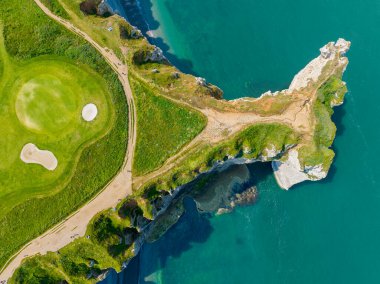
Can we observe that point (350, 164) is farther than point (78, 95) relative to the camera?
Yes

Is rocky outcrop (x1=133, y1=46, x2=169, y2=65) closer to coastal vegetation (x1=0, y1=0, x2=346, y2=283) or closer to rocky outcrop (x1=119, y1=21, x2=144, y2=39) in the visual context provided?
coastal vegetation (x1=0, y1=0, x2=346, y2=283)

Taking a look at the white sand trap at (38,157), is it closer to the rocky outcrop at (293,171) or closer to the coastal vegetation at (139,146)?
the coastal vegetation at (139,146)

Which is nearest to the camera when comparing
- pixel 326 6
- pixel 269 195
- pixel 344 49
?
pixel 344 49

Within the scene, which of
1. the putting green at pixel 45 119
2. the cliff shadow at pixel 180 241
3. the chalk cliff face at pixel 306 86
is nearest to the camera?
the putting green at pixel 45 119

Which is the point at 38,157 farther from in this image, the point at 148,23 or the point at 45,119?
the point at 148,23

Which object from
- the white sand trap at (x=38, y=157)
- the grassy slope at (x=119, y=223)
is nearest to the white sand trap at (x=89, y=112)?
the white sand trap at (x=38, y=157)

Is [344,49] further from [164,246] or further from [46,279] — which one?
[46,279]

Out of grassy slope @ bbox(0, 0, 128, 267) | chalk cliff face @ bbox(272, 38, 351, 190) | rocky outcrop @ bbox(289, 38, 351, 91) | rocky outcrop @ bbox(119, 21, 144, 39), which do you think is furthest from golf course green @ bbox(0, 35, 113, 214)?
rocky outcrop @ bbox(289, 38, 351, 91)

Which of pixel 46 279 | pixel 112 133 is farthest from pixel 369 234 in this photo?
pixel 46 279
